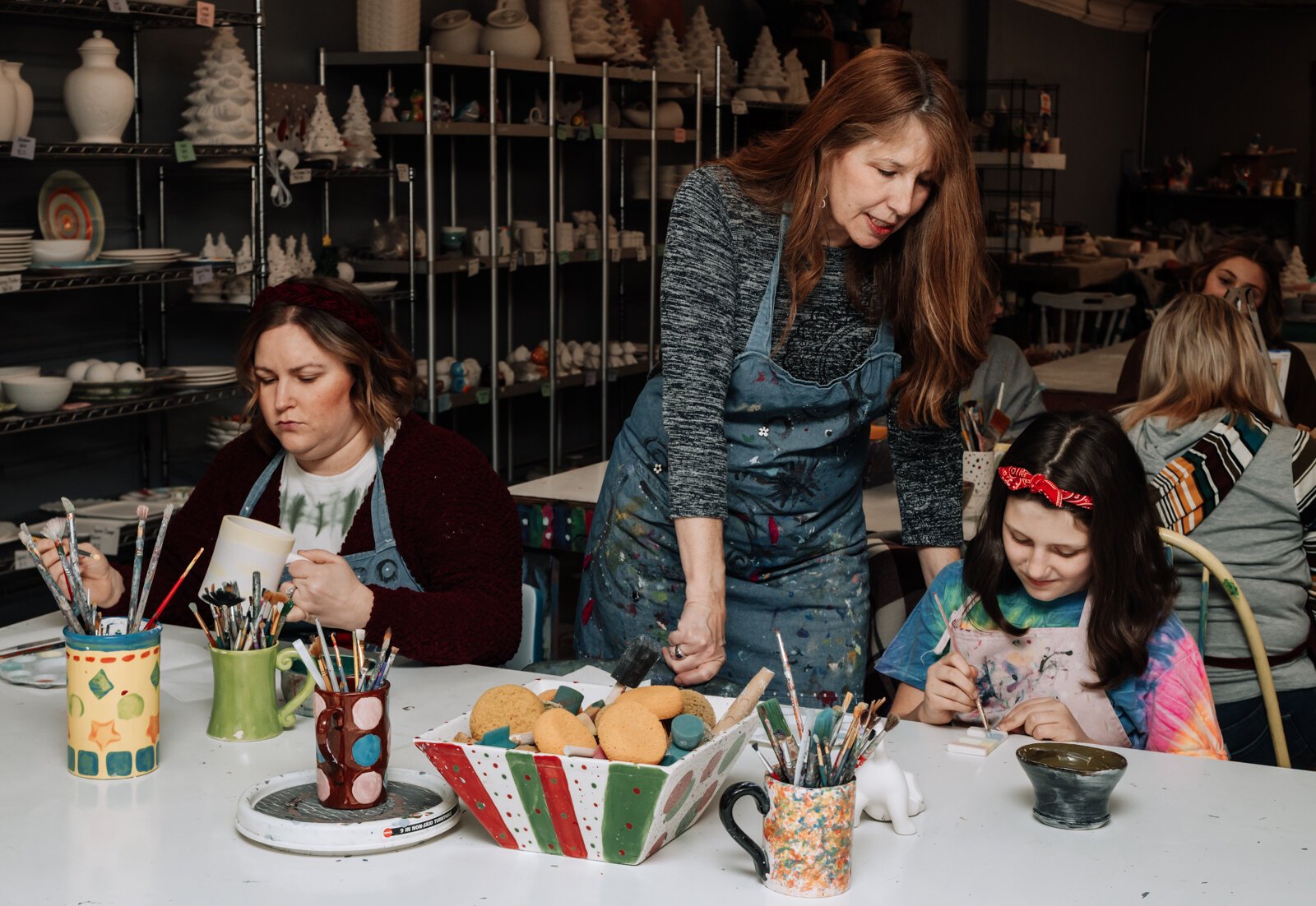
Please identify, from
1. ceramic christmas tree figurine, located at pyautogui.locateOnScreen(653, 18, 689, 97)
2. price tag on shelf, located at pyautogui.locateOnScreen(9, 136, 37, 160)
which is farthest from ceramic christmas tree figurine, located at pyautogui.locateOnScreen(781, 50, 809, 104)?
price tag on shelf, located at pyautogui.locateOnScreen(9, 136, 37, 160)

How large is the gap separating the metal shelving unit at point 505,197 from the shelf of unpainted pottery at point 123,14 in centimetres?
86

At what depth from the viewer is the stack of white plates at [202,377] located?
4355 millimetres

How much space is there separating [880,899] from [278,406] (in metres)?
1.25

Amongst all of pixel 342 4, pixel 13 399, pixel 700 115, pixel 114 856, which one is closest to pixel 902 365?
pixel 114 856

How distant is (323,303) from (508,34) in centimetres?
366

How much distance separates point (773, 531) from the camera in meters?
2.10

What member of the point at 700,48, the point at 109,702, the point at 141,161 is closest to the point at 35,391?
the point at 141,161

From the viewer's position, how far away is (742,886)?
4.07ft

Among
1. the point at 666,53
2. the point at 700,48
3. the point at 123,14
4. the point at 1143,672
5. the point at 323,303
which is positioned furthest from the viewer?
the point at 700,48

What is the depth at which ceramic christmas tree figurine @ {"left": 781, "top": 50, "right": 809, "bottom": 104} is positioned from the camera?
736cm

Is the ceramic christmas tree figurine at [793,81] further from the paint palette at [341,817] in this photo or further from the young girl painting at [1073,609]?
the paint palette at [341,817]

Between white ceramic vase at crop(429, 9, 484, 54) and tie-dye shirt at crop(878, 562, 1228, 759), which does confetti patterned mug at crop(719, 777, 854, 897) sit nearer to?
tie-dye shirt at crop(878, 562, 1228, 759)

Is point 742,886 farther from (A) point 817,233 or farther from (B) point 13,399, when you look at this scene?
(B) point 13,399

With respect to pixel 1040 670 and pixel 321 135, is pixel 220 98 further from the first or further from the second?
pixel 1040 670
